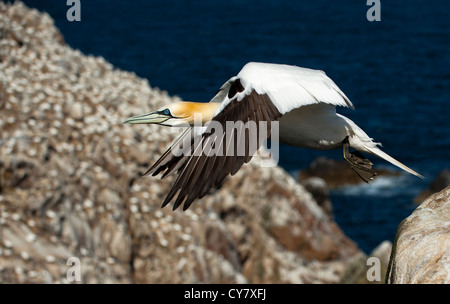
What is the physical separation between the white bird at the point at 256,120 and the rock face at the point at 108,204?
525 centimetres

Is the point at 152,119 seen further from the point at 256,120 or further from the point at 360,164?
the point at 360,164

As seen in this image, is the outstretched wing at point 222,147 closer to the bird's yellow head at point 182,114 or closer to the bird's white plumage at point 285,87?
the bird's white plumage at point 285,87

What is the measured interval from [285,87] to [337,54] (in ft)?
180

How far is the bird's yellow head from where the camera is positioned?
6980 mm

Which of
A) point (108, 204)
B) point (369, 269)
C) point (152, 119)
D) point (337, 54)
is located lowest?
point (369, 269)

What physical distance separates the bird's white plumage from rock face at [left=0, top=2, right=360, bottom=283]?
612 cm

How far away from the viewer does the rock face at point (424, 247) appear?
544cm

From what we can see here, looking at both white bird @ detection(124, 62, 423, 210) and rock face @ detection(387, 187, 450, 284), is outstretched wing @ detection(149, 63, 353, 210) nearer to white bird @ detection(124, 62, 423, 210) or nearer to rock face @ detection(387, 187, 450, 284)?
white bird @ detection(124, 62, 423, 210)

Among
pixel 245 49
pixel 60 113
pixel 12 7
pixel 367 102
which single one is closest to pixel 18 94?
pixel 60 113

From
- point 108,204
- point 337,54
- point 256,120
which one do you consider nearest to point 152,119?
point 256,120

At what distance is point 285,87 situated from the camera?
6.27m

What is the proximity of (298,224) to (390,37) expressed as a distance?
5353cm

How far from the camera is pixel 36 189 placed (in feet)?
41.2

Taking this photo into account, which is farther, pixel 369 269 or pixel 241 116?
pixel 369 269
